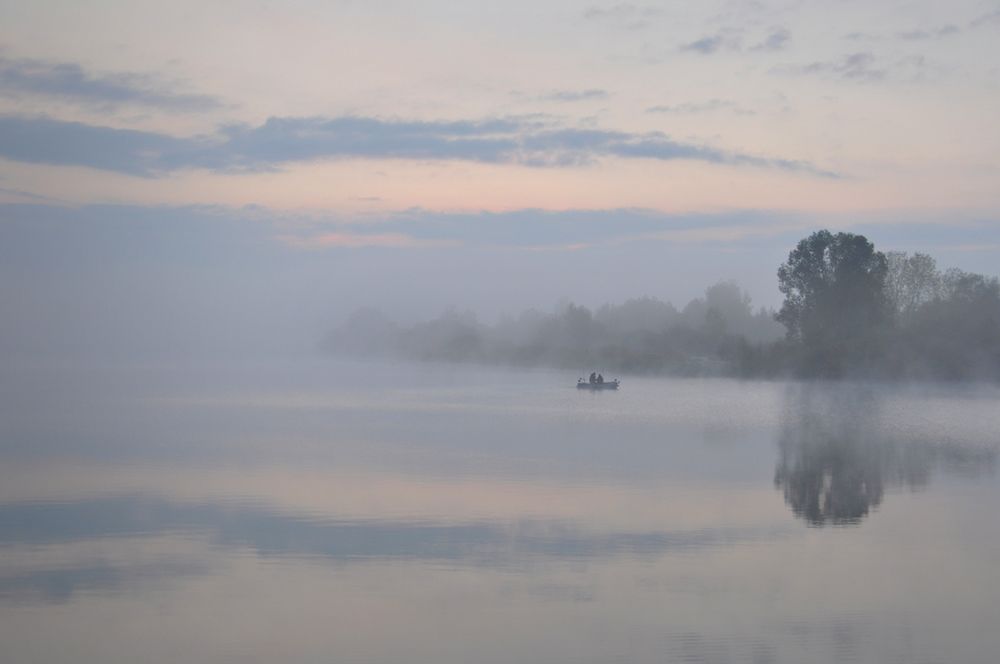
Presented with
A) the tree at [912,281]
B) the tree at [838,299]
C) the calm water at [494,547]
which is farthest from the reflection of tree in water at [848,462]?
the tree at [912,281]

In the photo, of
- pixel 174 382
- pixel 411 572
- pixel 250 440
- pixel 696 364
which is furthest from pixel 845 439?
pixel 696 364

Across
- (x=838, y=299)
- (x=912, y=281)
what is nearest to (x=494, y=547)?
(x=838, y=299)

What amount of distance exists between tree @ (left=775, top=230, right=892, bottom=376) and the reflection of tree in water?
2938cm

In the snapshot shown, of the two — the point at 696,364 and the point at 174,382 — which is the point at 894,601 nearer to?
the point at 174,382

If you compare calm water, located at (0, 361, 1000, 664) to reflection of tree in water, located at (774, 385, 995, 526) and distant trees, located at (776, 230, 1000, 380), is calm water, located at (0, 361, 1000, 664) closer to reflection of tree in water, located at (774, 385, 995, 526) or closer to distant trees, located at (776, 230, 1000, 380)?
reflection of tree in water, located at (774, 385, 995, 526)

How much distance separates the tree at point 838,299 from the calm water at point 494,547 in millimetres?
38683

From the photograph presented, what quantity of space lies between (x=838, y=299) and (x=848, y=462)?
46241mm

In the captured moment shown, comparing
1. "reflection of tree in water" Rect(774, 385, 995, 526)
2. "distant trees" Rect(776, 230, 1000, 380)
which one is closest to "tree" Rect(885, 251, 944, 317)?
"distant trees" Rect(776, 230, 1000, 380)

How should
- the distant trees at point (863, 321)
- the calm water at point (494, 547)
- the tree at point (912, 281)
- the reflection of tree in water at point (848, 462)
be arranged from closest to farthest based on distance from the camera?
the calm water at point (494, 547) < the reflection of tree in water at point (848, 462) < the distant trees at point (863, 321) < the tree at point (912, 281)

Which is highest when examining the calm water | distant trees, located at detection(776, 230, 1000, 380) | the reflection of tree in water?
distant trees, located at detection(776, 230, 1000, 380)

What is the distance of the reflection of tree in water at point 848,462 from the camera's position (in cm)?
1920

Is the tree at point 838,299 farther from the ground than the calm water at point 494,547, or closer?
farther from the ground

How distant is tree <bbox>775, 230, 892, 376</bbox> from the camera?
69500 millimetres

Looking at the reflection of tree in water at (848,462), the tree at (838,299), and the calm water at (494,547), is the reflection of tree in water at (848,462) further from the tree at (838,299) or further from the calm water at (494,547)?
the tree at (838,299)
